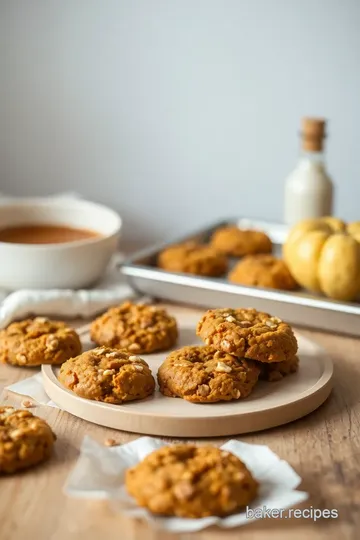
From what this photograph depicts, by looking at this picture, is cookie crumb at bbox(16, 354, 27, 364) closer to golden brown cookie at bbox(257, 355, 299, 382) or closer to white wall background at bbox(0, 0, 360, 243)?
golden brown cookie at bbox(257, 355, 299, 382)

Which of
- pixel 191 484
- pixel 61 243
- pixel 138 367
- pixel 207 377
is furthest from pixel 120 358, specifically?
pixel 61 243

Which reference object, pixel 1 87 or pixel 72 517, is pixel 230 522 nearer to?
pixel 72 517

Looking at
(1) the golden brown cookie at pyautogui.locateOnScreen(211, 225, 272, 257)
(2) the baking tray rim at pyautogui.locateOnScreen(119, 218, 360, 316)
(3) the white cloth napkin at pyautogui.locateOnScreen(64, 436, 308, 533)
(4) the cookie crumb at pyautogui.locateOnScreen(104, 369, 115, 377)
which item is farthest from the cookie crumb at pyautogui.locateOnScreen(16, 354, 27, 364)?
(1) the golden brown cookie at pyautogui.locateOnScreen(211, 225, 272, 257)

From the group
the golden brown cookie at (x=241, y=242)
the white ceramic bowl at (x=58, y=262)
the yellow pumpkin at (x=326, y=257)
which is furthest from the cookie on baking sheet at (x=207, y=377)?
the golden brown cookie at (x=241, y=242)

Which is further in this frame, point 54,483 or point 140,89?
point 140,89

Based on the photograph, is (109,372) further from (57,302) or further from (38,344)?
(57,302)

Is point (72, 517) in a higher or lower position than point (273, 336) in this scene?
lower

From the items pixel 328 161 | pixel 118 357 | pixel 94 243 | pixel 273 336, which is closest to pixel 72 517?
pixel 118 357
